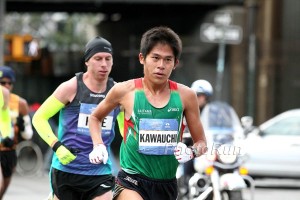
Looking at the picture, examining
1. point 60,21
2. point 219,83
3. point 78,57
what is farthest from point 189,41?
point 60,21

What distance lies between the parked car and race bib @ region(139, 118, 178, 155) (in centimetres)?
1227

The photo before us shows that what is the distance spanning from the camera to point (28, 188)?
61.7ft

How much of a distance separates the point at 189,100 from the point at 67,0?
→ 1943 cm

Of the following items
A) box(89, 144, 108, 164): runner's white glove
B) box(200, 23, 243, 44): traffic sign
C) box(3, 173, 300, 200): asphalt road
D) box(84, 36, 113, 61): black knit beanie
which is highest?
box(200, 23, 243, 44): traffic sign

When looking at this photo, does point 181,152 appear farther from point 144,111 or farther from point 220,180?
point 220,180

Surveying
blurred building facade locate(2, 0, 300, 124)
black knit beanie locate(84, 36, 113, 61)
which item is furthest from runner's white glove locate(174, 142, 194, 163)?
blurred building facade locate(2, 0, 300, 124)

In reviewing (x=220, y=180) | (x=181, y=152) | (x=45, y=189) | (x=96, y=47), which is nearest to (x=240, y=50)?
(x=45, y=189)

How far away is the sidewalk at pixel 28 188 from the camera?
1684 cm

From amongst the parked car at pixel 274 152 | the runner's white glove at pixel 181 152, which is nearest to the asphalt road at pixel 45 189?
the parked car at pixel 274 152

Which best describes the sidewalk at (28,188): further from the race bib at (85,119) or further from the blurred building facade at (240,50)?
the race bib at (85,119)

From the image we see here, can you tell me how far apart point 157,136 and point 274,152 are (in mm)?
12601

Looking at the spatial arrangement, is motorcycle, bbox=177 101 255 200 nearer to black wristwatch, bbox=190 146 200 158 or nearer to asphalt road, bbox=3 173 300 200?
black wristwatch, bbox=190 146 200 158

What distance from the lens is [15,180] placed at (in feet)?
69.8

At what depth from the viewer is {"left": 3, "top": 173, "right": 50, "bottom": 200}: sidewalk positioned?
16844 millimetres
